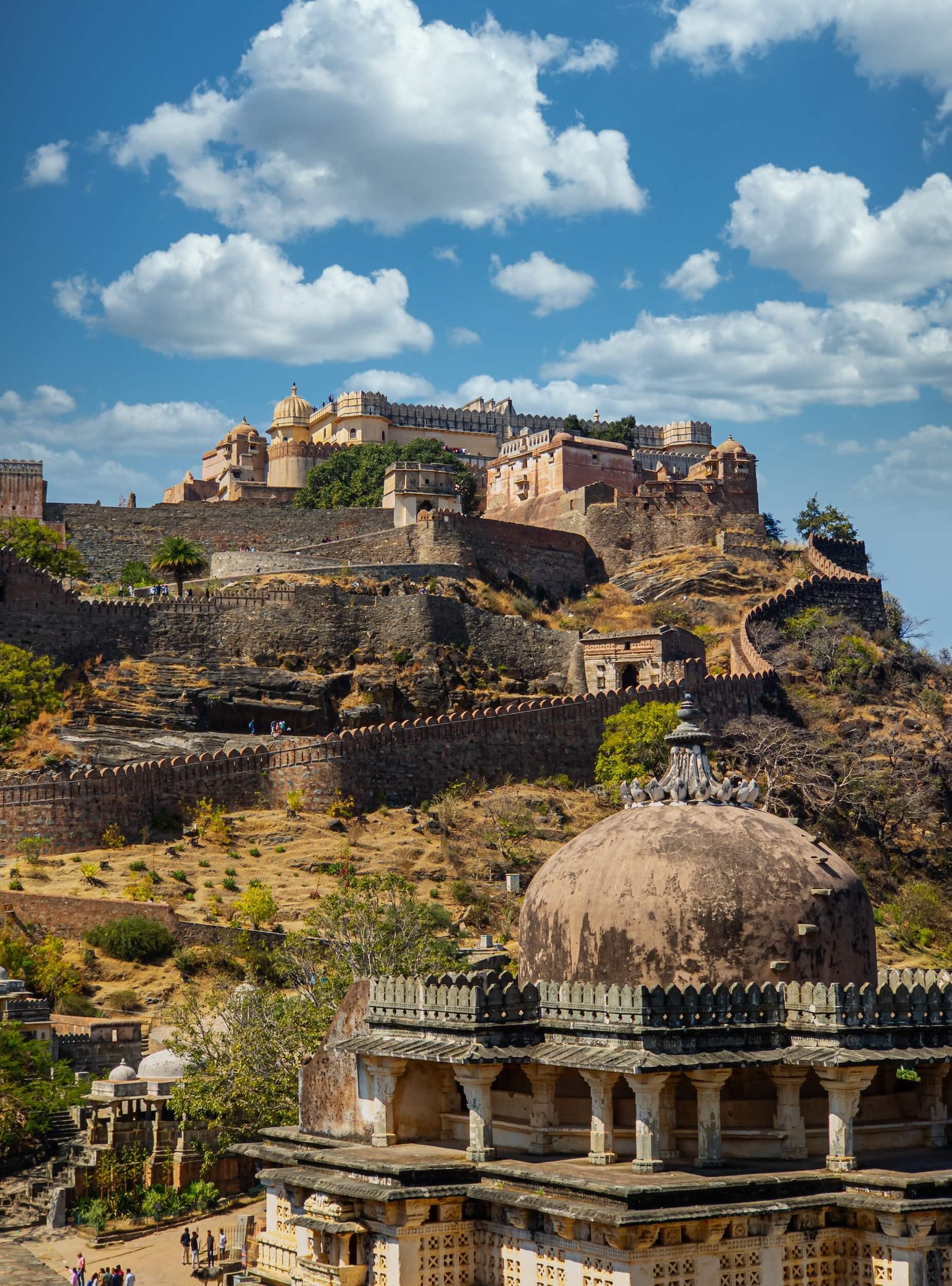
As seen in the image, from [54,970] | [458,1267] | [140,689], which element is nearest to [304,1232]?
[458,1267]

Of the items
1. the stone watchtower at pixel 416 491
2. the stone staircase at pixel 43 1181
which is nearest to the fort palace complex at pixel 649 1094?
the stone staircase at pixel 43 1181

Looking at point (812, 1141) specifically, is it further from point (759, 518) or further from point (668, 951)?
point (759, 518)

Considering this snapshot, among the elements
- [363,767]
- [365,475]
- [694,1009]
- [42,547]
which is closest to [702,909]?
[694,1009]

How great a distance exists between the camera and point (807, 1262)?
17844mm

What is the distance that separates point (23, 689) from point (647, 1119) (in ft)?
112

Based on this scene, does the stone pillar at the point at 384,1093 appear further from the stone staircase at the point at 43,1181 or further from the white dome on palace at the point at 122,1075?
the white dome on palace at the point at 122,1075

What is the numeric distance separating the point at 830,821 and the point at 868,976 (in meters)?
31.7

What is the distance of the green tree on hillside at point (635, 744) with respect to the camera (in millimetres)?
49438

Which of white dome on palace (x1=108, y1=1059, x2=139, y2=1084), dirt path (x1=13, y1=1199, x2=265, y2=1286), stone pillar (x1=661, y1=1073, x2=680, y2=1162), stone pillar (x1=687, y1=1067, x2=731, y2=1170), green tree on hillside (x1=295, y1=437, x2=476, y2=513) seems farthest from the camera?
green tree on hillside (x1=295, y1=437, x2=476, y2=513)

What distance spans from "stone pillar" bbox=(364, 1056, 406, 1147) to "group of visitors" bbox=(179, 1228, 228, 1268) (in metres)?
9.15

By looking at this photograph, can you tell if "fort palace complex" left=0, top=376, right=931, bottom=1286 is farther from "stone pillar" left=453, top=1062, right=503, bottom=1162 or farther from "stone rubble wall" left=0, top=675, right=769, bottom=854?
"stone rubble wall" left=0, top=675, right=769, bottom=854

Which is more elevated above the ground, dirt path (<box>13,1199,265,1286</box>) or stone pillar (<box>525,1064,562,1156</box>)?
stone pillar (<box>525,1064,562,1156</box>)

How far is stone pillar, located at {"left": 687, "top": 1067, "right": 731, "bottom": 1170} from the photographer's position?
1825 cm

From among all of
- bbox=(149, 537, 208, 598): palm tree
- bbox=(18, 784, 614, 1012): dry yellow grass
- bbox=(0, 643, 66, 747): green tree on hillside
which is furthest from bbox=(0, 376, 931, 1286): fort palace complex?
bbox=(149, 537, 208, 598): palm tree
